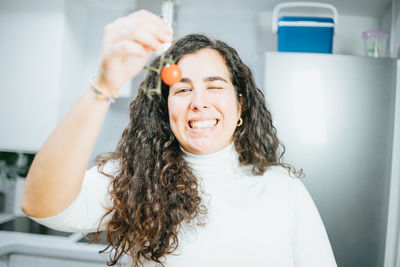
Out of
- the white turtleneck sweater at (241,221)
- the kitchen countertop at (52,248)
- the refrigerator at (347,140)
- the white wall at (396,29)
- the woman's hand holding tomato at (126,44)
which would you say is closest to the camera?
the woman's hand holding tomato at (126,44)

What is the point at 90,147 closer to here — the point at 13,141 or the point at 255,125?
the point at 255,125

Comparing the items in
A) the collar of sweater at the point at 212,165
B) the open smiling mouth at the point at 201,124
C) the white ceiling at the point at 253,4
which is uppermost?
the white ceiling at the point at 253,4

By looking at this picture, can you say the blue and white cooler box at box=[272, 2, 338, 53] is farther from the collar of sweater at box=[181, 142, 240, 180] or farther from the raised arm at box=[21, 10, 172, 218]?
the raised arm at box=[21, 10, 172, 218]

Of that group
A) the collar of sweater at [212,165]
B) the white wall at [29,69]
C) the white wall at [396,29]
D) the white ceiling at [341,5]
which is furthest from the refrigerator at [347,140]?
the white wall at [29,69]

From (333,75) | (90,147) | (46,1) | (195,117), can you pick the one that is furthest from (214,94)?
(46,1)

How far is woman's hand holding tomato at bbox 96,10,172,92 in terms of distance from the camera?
0.58 meters

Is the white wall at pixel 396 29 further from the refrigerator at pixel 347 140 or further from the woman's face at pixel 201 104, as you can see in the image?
the woman's face at pixel 201 104

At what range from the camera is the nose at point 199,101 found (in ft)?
2.99

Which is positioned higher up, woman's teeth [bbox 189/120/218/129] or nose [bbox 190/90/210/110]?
nose [bbox 190/90/210/110]

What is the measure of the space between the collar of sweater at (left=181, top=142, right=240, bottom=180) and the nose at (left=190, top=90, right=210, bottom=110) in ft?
0.58

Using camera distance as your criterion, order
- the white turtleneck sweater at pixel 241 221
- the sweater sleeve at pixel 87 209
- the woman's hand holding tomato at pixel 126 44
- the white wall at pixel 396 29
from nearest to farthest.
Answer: the woman's hand holding tomato at pixel 126 44 < the sweater sleeve at pixel 87 209 < the white turtleneck sweater at pixel 241 221 < the white wall at pixel 396 29

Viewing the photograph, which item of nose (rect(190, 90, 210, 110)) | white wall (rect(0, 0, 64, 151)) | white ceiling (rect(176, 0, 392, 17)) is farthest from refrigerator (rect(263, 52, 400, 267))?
white wall (rect(0, 0, 64, 151))

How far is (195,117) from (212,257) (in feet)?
1.26

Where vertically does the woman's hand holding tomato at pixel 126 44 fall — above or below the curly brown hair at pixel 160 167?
above
